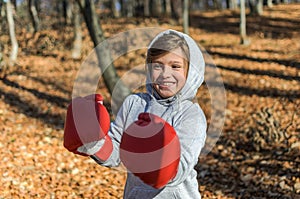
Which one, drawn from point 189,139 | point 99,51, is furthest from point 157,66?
point 99,51

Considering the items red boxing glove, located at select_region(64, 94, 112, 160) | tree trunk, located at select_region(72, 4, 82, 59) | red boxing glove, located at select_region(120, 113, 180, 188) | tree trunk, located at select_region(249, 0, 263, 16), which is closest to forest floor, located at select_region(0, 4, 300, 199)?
tree trunk, located at select_region(72, 4, 82, 59)

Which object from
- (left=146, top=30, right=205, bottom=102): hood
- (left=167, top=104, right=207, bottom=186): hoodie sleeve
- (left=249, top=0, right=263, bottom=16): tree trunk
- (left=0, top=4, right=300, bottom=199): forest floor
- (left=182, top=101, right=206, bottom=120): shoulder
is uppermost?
(left=146, top=30, right=205, bottom=102): hood

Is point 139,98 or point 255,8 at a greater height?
point 139,98

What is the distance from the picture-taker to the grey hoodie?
182 cm

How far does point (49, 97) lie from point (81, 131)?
8.99 m

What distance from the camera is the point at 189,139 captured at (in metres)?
1.83

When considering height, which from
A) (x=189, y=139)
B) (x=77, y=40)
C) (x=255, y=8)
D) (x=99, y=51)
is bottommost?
(x=255, y=8)

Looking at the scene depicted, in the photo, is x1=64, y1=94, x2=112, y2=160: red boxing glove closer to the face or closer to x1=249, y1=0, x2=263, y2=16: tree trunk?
the face

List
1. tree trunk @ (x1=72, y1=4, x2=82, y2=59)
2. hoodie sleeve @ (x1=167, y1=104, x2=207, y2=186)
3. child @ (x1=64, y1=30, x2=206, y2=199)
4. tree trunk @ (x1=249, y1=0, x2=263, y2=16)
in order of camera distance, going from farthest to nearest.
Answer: tree trunk @ (x1=249, y1=0, x2=263, y2=16), tree trunk @ (x1=72, y1=4, x2=82, y2=59), child @ (x1=64, y1=30, x2=206, y2=199), hoodie sleeve @ (x1=167, y1=104, x2=207, y2=186)

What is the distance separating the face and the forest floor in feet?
2.68

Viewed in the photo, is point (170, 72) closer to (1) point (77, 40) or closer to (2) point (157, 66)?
(2) point (157, 66)

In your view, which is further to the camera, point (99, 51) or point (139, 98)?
point (99, 51)

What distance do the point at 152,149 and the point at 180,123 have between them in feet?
1.14

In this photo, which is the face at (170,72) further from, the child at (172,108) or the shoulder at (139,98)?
the shoulder at (139,98)
